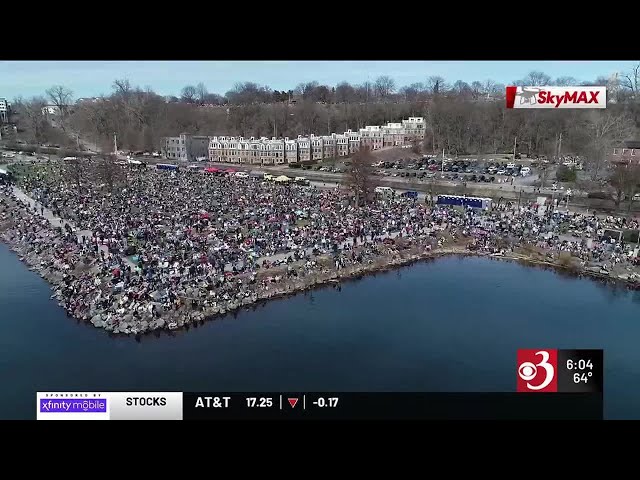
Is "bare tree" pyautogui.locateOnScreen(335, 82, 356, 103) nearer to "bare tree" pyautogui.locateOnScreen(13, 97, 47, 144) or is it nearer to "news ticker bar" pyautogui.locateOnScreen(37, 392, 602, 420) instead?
"bare tree" pyautogui.locateOnScreen(13, 97, 47, 144)

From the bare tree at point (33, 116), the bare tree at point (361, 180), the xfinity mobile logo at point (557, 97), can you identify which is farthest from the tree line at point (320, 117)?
the xfinity mobile logo at point (557, 97)

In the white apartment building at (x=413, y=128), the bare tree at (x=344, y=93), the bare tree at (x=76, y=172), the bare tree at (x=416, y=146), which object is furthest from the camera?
the bare tree at (x=344, y=93)

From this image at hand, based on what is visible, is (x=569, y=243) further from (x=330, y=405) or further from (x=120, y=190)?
(x=120, y=190)

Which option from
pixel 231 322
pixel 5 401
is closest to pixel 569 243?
pixel 231 322

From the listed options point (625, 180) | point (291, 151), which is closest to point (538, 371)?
point (625, 180)

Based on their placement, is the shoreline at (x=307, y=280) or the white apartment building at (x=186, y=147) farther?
the white apartment building at (x=186, y=147)

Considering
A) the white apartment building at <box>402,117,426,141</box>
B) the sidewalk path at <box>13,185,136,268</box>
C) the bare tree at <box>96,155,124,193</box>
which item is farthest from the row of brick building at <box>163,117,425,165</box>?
the sidewalk path at <box>13,185,136,268</box>

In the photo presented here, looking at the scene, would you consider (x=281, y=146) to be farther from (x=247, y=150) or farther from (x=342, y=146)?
(x=342, y=146)

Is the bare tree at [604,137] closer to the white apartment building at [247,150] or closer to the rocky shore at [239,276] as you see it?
the rocky shore at [239,276]
